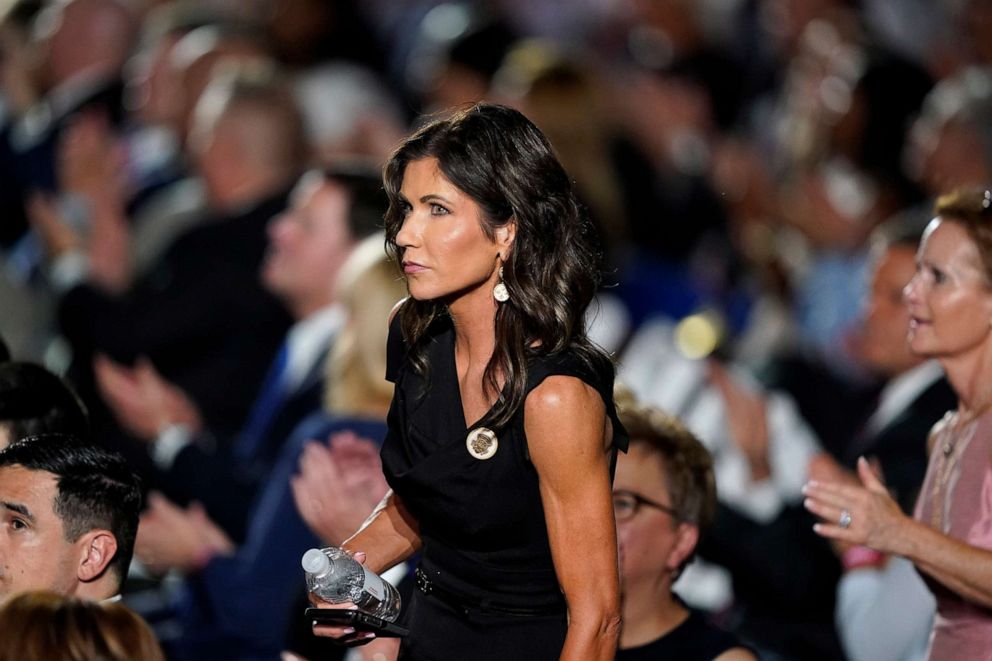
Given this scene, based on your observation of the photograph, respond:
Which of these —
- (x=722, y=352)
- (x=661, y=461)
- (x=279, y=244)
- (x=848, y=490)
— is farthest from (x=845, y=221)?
(x=848, y=490)

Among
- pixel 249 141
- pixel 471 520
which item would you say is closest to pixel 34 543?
pixel 471 520

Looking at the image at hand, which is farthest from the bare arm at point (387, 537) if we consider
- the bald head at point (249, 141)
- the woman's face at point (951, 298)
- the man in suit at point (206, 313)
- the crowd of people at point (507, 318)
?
the bald head at point (249, 141)

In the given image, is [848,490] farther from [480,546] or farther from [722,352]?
[722,352]

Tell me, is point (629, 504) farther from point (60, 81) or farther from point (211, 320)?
point (60, 81)

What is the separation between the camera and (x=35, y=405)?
10.8ft

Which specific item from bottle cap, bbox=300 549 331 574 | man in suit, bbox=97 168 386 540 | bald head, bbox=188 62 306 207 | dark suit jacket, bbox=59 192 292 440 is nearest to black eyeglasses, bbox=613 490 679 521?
bottle cap, bbox=300 549 331 574

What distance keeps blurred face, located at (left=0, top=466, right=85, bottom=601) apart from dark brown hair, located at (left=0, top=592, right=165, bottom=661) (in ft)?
1.35

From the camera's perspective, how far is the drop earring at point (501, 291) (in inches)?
102

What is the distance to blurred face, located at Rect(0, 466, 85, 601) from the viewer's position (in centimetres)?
272

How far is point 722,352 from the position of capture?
5.46 m

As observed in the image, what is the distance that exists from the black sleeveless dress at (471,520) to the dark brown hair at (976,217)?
41.3 inches

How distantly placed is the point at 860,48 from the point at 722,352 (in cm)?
210

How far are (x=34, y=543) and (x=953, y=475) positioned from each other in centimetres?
174

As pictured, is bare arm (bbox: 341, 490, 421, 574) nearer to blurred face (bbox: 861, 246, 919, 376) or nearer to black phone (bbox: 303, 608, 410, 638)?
black phone (bbox: 303, 608, 410, 638)
